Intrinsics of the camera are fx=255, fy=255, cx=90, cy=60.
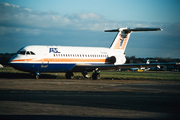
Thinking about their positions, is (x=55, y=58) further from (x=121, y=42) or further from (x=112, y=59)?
(x=121, y=42)

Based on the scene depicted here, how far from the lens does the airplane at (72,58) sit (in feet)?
101

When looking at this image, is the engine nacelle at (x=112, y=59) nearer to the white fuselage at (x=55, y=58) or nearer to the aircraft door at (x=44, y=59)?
the white fuselage at (x=55, y=58)

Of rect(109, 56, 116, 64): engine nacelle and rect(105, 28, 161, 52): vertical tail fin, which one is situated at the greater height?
rect(105, 28, 161, 52): vertical tail fin

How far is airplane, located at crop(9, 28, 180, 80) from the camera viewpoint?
30.9 m

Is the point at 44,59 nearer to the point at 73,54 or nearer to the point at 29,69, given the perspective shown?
the point at 29,69

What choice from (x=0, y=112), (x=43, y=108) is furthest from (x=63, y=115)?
(x=0, y=112)

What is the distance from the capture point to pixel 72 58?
113 ft

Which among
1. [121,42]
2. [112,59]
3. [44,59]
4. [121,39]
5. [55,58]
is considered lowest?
[44,59]

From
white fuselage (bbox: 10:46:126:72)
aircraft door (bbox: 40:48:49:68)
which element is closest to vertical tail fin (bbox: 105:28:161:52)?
white fuselage (bbox: 10:46:126:72)

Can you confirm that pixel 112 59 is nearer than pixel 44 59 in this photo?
No

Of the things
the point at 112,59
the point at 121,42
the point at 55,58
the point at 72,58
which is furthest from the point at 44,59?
the point at 121,42

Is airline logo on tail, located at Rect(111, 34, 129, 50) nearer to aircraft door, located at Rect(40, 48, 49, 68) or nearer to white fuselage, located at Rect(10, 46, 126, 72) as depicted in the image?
white fuselage, located at Rect(10, 46, 126, 72)

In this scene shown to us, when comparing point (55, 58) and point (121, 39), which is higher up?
point (121, 39)

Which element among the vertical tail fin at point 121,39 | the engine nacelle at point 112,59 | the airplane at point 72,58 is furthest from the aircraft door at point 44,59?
the vertical tail fin at point 121,39
